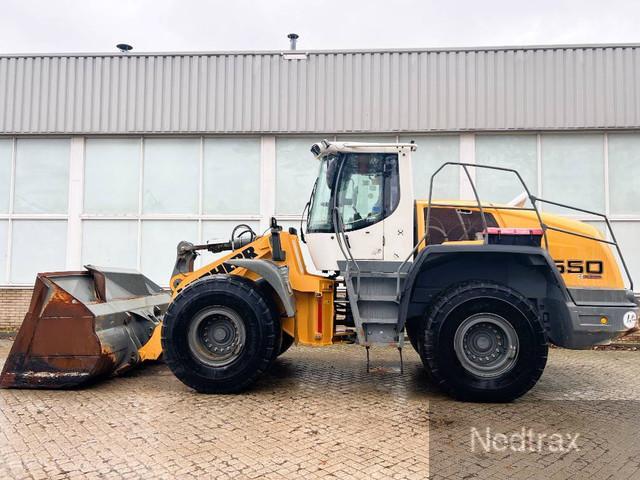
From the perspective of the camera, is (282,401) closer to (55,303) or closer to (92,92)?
(55,303)

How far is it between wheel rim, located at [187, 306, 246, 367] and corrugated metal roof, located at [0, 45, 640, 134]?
6169mm

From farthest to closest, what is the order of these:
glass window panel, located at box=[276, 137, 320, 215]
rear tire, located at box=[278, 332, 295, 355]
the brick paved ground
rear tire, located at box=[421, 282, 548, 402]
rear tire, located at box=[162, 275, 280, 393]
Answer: glass window panel, located at box=[276, 137, 320, 215]
rear tire, located at box=[278, 332, 295, 355]
rear tire, located at box=[162, 275, 280, 393]
rear tire, located at box=[421, 282, 548, 402]
the brick paved ground

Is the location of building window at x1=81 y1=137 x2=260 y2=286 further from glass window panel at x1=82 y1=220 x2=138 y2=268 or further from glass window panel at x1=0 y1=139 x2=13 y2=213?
glass window panel at x1=0 y1=139 x2=13 y2=213

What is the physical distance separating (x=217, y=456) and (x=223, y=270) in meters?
2.62

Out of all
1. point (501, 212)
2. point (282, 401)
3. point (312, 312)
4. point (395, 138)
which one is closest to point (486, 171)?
point (395, 138)

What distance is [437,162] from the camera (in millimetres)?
10852

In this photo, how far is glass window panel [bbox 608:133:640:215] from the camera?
10586 millimetres

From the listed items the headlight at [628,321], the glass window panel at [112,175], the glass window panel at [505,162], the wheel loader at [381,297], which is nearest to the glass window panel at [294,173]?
the glass window panel at [112,175]

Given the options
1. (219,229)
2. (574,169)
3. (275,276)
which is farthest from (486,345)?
(219,229)

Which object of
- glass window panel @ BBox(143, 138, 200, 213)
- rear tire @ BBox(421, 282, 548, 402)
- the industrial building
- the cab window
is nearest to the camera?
rear tire @ BBox(421, 282, 548, 402)

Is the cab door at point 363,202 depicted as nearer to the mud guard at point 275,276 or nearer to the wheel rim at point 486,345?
the mud guard at point 275,276

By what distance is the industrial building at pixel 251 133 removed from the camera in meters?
10.6

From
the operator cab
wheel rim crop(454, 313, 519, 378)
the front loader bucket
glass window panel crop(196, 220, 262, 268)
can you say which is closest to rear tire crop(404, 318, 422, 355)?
wheel rim crop(454, 313, 519, 378)

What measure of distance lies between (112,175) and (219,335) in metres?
7.08
